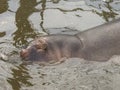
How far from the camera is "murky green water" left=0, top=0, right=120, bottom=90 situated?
5.33 m

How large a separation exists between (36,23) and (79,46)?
1473mm

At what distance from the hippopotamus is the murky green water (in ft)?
0.76

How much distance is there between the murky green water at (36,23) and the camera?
17.5 ft

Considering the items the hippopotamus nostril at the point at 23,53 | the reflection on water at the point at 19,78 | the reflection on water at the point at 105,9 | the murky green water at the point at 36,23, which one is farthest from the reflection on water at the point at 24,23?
the reflection on water at the point at 105,9

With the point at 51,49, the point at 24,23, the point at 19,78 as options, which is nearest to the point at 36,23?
the point at 24,23

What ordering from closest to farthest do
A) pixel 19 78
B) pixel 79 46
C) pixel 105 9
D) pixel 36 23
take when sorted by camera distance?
pixel 19 78 → pixel 79 46 → pixel 36 23 → pixel 105 9

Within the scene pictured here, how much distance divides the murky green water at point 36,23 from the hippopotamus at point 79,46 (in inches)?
9.1

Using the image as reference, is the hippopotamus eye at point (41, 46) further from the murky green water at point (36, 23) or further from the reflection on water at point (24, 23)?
the reflection on water at point (24, 23)

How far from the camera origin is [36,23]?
726 cm

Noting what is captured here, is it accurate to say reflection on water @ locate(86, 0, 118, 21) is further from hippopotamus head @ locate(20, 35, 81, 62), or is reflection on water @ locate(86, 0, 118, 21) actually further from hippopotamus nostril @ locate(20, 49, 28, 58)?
hippopotamus nostril @ locate(20, 49, 28, 58)

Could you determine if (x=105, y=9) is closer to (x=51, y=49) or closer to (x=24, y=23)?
(x=24, y=23)

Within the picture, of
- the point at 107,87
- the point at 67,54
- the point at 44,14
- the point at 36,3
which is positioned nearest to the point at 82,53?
the point at 67,54

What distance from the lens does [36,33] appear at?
6.84 meters

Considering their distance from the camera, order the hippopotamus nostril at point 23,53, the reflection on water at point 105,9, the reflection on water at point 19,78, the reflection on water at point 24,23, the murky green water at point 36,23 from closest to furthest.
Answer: the reflection on water at point 19,78, the murky green water at point 36,23, the hippopotamus nostril at point 23,53, the reflection on water at point 24,23, the reflection on water at point 105,9
